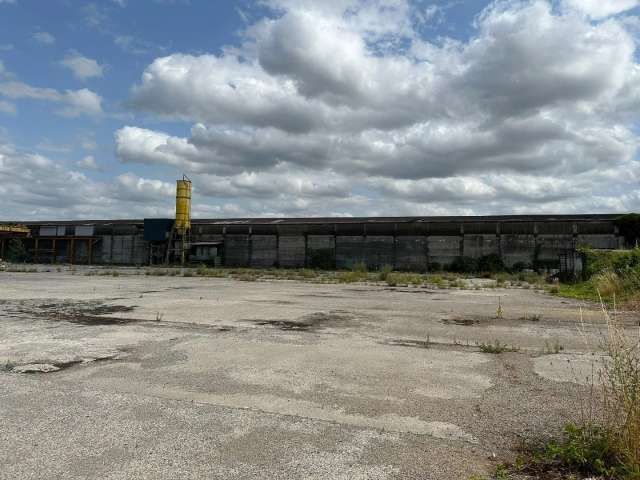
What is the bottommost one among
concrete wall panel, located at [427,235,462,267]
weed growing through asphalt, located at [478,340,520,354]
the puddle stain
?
the puddle stain

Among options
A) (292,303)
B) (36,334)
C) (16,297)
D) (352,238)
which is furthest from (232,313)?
(352,238)

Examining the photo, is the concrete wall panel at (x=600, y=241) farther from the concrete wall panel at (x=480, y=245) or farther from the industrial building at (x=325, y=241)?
the concrete wall panel at (x=480, y=245)

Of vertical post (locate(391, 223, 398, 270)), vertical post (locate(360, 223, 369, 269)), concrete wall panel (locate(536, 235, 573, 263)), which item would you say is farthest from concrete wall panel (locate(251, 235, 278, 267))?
concrete wall panel (locate(536, 235, 573, 263))

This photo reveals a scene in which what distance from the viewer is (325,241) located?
4122 cm

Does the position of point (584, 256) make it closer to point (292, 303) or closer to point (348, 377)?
point (292, 303)

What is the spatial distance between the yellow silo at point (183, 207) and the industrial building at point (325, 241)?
0.46 ft

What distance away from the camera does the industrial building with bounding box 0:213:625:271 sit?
3559cm

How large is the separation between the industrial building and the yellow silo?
0.14m

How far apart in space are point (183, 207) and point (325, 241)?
14110 millimetres

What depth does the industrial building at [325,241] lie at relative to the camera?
35594mm

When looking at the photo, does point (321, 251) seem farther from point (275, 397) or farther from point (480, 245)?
point (275, 397)

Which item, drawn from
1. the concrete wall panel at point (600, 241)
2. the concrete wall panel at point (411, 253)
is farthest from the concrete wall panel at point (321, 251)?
the concrete wall panel at point (600, 241)

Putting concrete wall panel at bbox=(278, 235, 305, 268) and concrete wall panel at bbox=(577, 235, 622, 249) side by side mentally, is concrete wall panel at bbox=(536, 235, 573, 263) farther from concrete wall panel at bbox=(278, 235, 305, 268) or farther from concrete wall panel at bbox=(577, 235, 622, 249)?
concrete wall panel at bbox=(278, 235, 305, 268)

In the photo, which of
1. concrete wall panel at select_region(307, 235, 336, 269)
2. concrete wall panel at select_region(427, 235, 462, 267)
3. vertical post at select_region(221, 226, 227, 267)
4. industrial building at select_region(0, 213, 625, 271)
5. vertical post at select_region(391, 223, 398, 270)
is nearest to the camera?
industrial building at select_region(0, 213, 625, 271)
